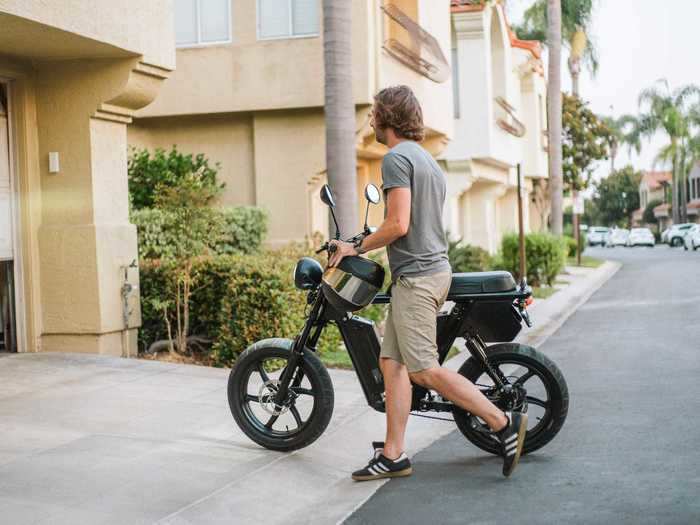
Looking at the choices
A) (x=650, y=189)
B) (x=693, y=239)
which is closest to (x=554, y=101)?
(x=693, y=239)

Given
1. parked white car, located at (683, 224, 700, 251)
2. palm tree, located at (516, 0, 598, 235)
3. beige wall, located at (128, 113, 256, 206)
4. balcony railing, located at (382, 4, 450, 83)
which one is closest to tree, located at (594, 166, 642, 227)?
parked white car, located at (683, 224, 700, 251)

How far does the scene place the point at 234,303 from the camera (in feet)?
33.5

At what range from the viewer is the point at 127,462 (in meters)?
6.08

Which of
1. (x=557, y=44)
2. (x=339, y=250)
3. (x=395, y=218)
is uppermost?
(x=557, y=44)

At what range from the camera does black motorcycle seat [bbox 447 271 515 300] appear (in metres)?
5.96

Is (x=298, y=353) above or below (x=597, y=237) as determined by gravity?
above

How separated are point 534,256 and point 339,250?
18305 mm

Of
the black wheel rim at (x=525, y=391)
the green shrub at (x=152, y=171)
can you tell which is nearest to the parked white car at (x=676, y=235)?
the green shrub at (x=152, y=171)

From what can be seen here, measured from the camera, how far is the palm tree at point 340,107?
10.7 meters

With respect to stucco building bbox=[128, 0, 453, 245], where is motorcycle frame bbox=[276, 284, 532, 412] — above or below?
below

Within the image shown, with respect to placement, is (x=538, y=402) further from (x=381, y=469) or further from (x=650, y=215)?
(x=650, y=215)

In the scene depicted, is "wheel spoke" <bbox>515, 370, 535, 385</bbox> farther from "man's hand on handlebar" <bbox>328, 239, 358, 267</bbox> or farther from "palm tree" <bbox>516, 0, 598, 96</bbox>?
"palm tree" <bbox>516, 0, 598, 96</bbox>

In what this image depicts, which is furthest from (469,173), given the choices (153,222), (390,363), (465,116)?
(390,363)

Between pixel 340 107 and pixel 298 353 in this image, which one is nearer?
pixel 298 353
